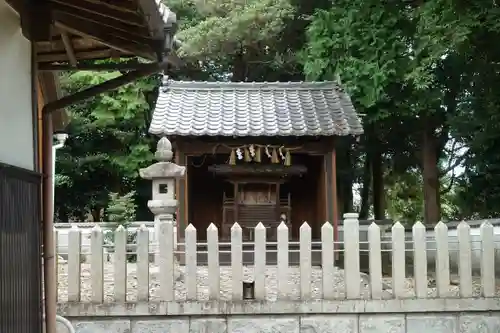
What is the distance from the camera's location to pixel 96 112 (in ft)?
59.9

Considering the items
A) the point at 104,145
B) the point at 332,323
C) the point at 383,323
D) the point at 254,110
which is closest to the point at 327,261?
the point at 332,323

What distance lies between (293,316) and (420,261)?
1622 mm

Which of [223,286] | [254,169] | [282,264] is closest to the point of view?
[282,264]

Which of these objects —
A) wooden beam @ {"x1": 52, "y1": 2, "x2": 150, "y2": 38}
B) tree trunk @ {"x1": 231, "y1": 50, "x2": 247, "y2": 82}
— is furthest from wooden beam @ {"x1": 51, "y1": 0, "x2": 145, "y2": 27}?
tree trunk @ {"x1": 231, "y1": 50, "x2": 247, "y2": 82}

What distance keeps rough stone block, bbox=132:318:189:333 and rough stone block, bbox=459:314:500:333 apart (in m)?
3.19

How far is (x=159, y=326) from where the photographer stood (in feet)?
22.9

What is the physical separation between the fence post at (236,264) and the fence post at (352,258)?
123 centimetres

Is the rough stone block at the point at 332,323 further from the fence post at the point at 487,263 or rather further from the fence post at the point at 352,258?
the fence post at the point at 487,263

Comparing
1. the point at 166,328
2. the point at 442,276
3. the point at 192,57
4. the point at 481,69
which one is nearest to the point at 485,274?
the point at 442,276

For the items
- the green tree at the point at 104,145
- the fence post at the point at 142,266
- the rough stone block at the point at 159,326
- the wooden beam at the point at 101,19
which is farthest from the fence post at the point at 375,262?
the green tree at the point at 104,145

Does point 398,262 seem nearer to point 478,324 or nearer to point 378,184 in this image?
point 478,324

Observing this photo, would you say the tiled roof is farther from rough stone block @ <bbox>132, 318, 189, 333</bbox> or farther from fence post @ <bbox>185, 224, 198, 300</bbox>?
rough stone block @ <bbox>132, 318, 189, 333</bbox>

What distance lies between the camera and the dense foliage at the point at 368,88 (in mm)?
9438

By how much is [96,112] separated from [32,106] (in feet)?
47.7
